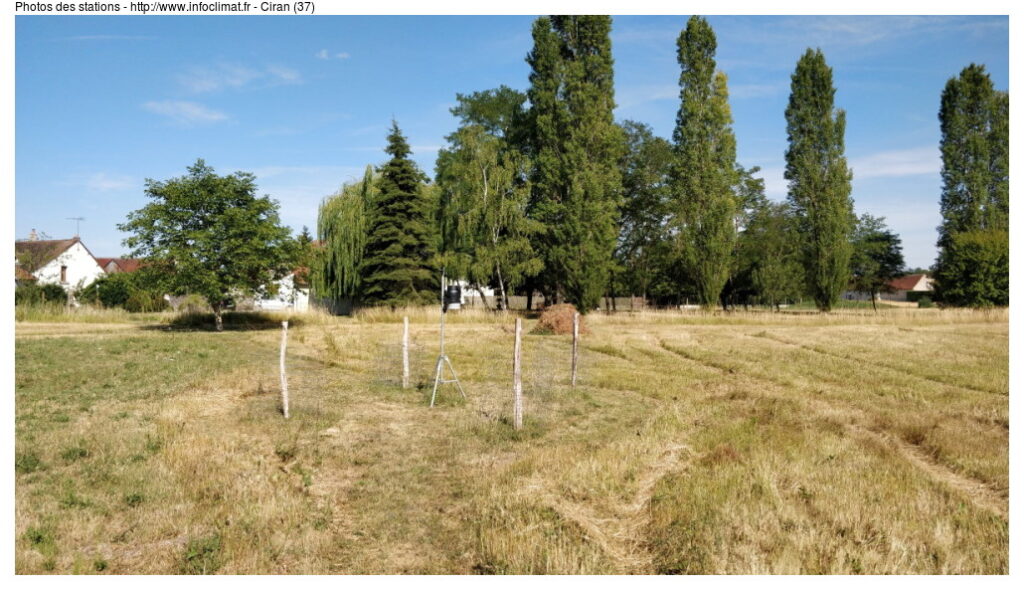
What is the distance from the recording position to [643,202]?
163 ft

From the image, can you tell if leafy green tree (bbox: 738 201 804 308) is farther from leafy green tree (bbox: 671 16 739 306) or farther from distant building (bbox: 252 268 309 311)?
distant building (bbox: 252 268 309 311)

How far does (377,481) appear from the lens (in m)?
8.26

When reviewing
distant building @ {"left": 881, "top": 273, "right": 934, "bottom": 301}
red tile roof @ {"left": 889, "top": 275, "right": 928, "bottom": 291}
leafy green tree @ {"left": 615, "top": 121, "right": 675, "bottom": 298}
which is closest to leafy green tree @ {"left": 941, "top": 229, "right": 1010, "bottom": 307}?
leafy green tree @ {"left": 615, "top": 121, "right": 675, "bottom": 298}

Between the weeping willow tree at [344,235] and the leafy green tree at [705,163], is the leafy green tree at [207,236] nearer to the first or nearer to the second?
the weeping willow tree at [344,235]

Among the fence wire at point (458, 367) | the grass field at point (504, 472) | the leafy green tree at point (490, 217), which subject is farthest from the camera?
the leafy green tree at point (490, 217)

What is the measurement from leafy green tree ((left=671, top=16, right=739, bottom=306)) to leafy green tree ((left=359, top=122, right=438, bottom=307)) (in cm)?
1782

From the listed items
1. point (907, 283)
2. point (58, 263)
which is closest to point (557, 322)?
point (58, 263)

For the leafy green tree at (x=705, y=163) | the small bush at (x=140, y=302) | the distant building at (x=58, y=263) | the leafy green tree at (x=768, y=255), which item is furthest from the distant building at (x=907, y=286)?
the distant building at (x=58, y=263)

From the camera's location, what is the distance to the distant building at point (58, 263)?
53.5 meters

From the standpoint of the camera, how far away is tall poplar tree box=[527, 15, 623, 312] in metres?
37.7

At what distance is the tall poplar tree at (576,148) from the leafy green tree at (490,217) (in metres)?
1.61

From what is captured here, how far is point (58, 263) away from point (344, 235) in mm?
37849
